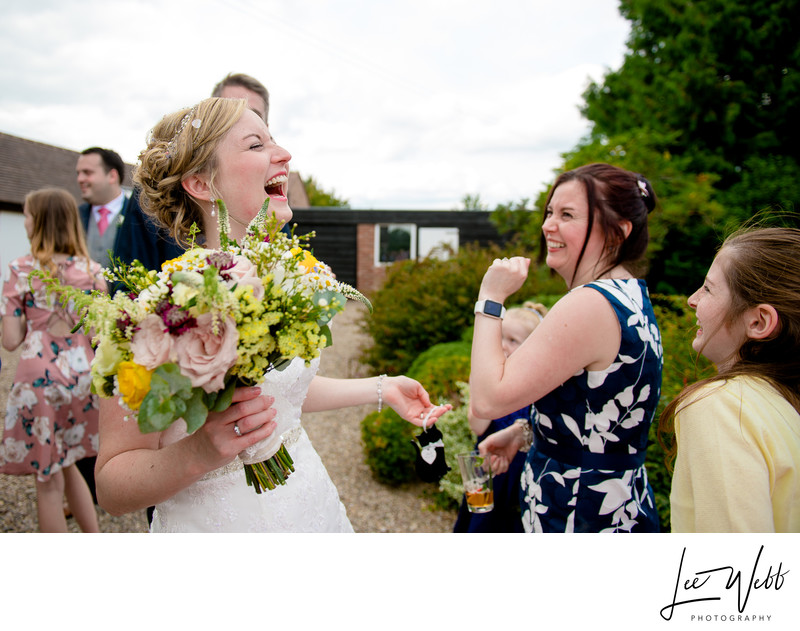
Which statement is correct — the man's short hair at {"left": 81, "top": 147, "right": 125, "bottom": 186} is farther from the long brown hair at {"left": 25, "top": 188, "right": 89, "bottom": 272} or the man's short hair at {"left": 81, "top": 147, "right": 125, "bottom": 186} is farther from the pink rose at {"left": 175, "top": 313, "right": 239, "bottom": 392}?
the pink rose at {"left": 175, "top": 313, "right": 239, "bottom": 392}

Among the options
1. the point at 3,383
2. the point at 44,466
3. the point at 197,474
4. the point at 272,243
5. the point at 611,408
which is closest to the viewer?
the point at 272,243

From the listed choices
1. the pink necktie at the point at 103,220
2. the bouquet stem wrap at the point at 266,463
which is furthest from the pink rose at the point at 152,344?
the pink necktie at the point at 103,220

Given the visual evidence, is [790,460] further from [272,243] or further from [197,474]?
[197,474]

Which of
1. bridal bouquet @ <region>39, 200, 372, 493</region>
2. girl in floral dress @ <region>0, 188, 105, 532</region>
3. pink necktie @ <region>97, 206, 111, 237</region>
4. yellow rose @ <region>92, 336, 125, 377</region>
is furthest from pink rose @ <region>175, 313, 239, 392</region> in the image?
pink necktie @ <region>97, 206, 111, 237</region>

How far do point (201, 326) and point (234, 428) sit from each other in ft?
1.00

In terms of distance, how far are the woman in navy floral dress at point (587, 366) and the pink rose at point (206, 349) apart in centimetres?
96

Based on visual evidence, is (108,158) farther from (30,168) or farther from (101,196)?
(30,168)

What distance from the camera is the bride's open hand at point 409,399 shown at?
77.2 inches

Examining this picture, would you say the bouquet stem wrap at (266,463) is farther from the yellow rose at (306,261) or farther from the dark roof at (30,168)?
the dark roof at (30,168)

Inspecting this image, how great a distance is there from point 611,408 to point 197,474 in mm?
1314

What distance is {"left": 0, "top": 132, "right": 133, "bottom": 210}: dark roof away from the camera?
67.2 ft

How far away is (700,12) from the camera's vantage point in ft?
24.7

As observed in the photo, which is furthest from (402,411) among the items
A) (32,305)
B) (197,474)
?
(32,305)

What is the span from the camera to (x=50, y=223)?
3.81m
